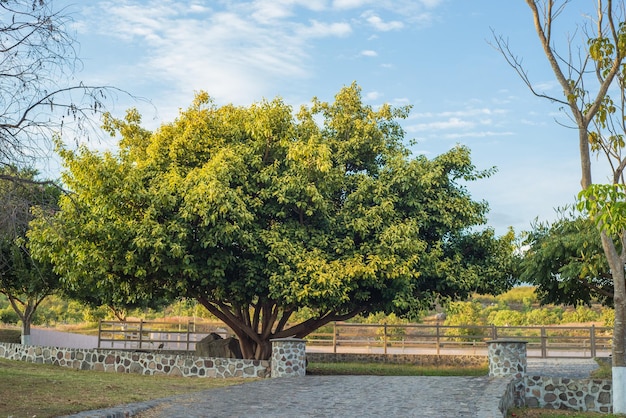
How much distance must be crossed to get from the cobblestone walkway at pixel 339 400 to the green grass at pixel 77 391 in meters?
0.67

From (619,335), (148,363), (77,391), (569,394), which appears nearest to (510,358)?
(569,394)

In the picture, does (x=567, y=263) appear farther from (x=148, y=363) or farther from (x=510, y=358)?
(x=148, y=363)

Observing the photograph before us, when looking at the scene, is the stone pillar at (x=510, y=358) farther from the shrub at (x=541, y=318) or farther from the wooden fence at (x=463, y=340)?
the shrub at (x=541, y=318)

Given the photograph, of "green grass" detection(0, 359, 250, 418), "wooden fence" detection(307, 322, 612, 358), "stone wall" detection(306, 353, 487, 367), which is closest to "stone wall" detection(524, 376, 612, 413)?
"green grass" detection(0, 359, 250, 418)

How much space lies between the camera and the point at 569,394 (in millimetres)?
14453

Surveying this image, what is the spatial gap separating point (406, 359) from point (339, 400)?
1494 centimetres

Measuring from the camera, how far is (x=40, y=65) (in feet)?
30.6

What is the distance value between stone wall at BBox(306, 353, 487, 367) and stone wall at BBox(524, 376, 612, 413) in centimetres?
1096

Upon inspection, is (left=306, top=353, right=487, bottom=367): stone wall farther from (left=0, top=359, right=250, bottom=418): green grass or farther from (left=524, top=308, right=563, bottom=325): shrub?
(left=524, top=308, right=563, bottom=325): shrub

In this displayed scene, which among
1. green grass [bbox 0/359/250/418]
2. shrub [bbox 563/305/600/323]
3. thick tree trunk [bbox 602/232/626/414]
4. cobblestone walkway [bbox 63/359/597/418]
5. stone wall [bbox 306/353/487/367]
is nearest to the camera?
green grass [bbox 0/359/250/418]

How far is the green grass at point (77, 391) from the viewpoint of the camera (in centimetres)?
1023

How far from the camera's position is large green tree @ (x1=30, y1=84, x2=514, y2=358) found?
17.4 metres

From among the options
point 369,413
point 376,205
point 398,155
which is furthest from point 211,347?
point 369,413

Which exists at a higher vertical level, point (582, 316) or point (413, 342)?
point (582, 316)
